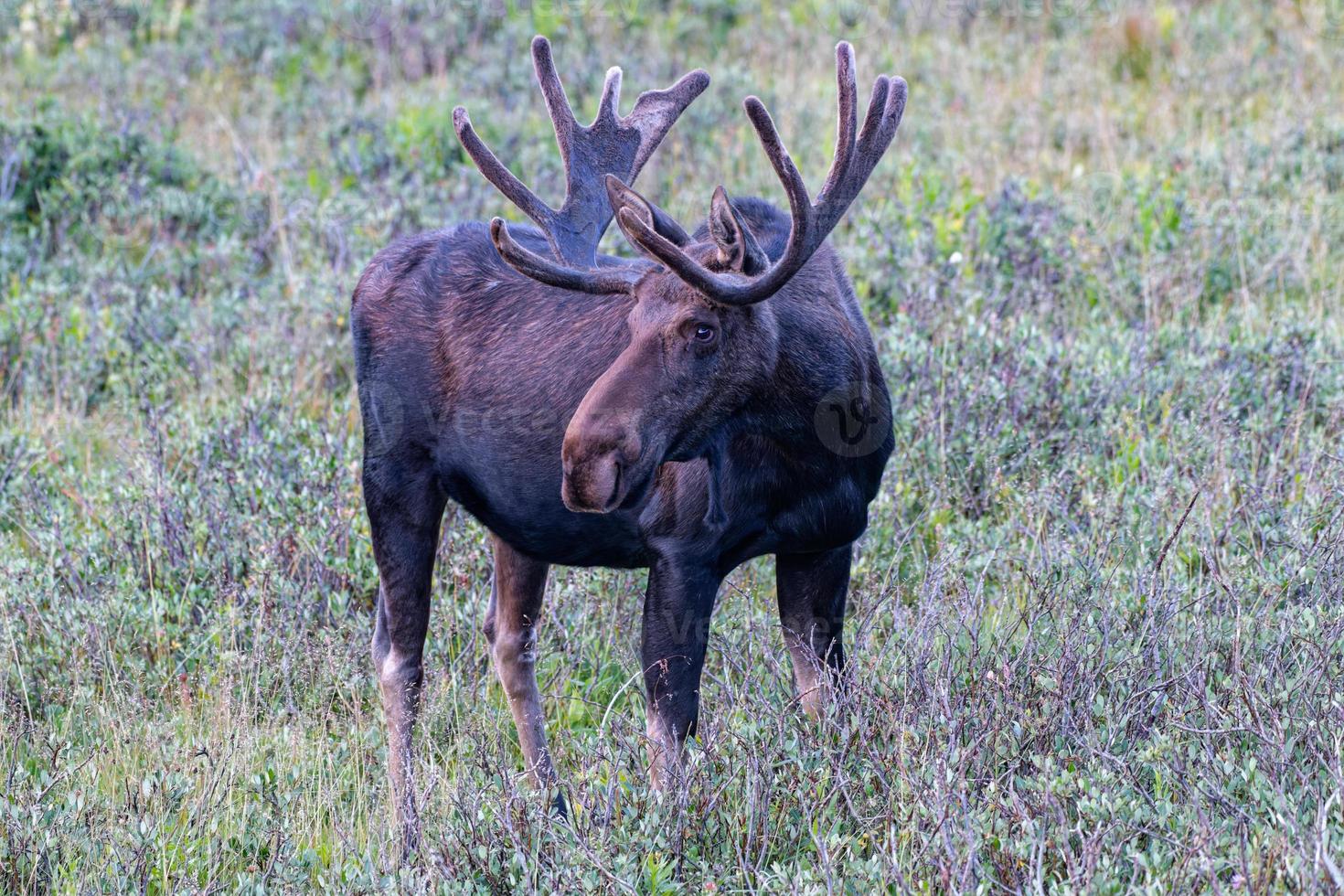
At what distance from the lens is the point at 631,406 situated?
3596mm

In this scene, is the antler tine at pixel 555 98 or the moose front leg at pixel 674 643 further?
the antler tine at pixel 555 98

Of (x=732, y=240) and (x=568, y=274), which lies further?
(x=568, y=274)

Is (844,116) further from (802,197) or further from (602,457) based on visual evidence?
(602,457)

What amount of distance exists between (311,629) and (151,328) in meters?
2.95

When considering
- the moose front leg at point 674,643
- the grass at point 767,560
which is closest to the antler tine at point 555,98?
the moose front leg at point 674,643

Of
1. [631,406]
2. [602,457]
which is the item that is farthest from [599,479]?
[631,406]

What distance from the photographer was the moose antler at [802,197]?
3.44 metres

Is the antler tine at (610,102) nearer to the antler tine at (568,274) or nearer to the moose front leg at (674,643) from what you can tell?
the antler tine at (568,274)

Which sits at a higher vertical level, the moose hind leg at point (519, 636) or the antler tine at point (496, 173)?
the antler tine at point (496, 173)

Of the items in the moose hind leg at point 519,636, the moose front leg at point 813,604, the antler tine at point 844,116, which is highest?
the antler tine at point 844,116

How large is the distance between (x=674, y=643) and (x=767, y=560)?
4.99 ft

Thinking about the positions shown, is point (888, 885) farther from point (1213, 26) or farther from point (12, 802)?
point (1213, 26)

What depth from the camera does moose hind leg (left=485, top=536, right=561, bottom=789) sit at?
4629 millimetres

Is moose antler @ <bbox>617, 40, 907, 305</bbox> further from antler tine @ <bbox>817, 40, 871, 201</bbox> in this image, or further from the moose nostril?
the moose nostril
